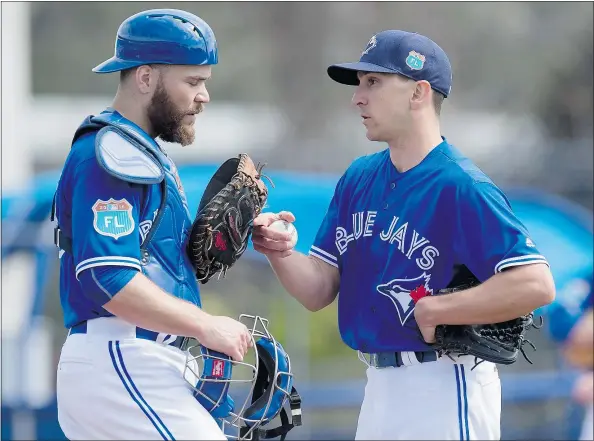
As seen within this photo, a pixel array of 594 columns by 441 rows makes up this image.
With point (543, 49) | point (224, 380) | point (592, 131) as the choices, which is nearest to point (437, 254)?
point (224, 380)

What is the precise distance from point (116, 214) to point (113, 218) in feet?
0.05

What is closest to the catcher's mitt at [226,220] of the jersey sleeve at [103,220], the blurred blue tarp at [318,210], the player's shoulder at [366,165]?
the jersey sleeve at [103,220]

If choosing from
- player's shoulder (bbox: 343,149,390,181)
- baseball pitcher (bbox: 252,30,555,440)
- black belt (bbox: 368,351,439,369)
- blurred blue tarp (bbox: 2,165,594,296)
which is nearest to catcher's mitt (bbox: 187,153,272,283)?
baseball pitcher (bbox: 252,30,555,440)

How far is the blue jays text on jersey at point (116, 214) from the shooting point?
137 inches

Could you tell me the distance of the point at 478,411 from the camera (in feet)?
12.8

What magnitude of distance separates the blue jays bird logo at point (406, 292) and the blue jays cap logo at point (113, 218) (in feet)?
3.42

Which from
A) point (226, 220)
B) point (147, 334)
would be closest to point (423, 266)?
point (226, 220)

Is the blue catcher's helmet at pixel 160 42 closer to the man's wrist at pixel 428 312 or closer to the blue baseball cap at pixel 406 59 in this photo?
the blue baseball cap at pixel 406 59

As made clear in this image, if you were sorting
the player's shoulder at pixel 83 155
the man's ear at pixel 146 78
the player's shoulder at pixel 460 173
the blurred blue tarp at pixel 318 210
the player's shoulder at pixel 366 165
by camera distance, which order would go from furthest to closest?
1. the blurred blue tarp at pixel 318 210
2. the player's shoulder at pixel 366 165
3. the player's shoulder at pixel 460 173
4. the man's ear at pixel 146 78
5. the player's shoulder at pixel 83 155

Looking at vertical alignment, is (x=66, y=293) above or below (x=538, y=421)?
above

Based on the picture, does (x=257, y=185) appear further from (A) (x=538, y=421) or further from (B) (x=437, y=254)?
(A) (x=538, y=421)

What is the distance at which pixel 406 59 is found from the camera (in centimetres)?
404

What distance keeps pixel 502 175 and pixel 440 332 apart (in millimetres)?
12869

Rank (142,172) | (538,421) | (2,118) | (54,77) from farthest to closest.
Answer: (54,77) → (2,118) → (538,421) → (142,172)
